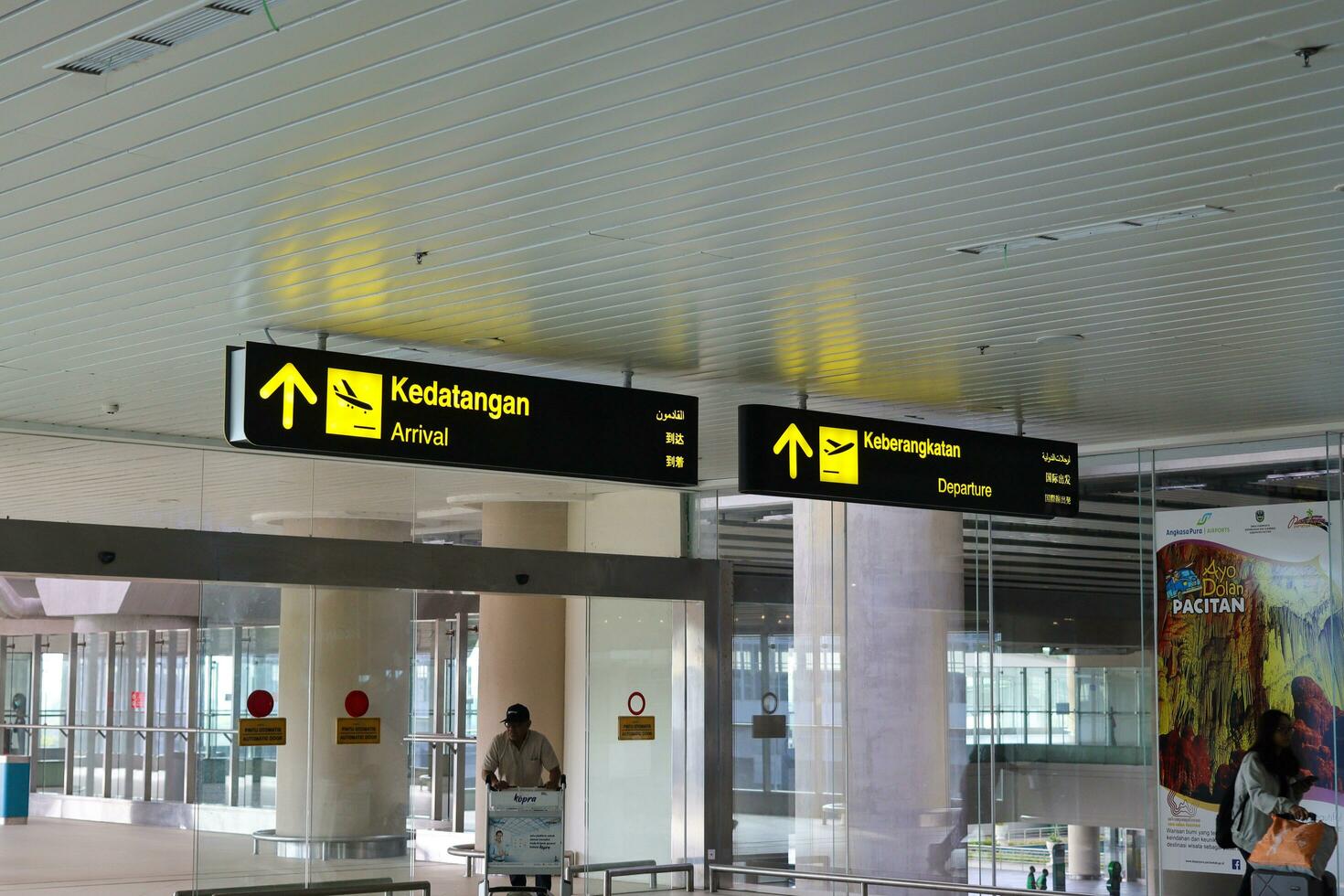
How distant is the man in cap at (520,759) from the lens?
12078 mm

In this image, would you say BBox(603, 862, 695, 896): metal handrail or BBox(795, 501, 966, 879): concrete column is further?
BBox(603, 862, 695, 896): metal handrail

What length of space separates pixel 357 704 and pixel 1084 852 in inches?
222

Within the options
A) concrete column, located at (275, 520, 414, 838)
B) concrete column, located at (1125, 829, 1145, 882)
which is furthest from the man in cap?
concrete column, located at (1125, 829, 1145, 882)

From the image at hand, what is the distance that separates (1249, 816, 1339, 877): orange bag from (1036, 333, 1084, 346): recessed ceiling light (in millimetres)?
4185

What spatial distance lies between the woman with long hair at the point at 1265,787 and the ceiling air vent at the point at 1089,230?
219 inches

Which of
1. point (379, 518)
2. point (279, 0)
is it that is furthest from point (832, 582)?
point (279, 0)

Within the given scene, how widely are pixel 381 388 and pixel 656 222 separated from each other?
171 cm

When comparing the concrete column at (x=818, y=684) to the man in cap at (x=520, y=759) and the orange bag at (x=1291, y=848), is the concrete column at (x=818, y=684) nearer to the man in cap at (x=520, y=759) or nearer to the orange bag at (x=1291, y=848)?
the man in cap at (x=520, y=759)

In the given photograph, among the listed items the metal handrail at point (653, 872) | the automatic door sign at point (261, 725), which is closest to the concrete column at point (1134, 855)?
the metal handrail at point (653, 872)

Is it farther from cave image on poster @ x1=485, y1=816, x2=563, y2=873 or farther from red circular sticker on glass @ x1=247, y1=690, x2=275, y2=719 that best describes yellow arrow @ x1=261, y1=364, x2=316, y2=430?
cave image on poster @ x1=485, y1=816, x2=563, y2=873

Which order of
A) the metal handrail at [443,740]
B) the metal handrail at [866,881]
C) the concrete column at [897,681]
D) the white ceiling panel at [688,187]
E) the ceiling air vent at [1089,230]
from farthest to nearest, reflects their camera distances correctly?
1. the metal handrail at [443,740]
2. the concrete column at [897,681]
3. the metal handrail at [866,881]
4. the ceiling air vent at [1089,230]
5. the white ceiling panel at [688,187]

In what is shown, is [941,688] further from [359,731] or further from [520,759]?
[359,731]

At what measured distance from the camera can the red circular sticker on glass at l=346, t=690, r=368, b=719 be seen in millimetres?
11516

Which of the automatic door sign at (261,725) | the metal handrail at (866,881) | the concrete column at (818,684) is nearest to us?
the automatic door sign at (261,725)
